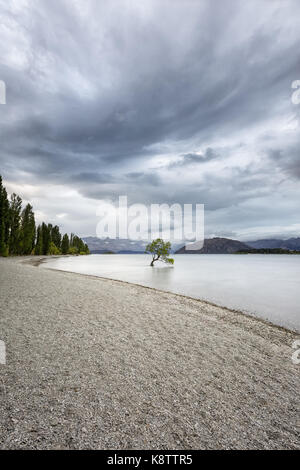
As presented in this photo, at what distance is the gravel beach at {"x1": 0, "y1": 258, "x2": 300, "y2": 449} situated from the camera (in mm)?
3389

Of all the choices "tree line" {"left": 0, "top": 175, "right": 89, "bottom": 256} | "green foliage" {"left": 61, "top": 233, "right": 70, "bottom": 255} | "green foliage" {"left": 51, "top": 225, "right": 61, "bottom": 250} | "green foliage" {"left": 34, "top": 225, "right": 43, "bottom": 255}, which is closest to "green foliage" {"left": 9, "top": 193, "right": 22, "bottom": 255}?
"tree line" {"left": 0, "top": 175, "right": 89, "bottom": 256}

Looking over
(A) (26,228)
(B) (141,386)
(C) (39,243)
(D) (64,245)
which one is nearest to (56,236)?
(D) (64,245)

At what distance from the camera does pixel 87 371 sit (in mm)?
5031

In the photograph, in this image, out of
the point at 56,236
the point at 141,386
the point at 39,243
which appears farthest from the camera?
the point at 56,236

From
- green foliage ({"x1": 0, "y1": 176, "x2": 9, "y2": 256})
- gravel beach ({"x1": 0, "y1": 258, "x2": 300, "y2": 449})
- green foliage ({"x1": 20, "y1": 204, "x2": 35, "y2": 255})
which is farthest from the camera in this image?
green foliage ({"x1": 20, "y1": 204, "x2": 35, "y2": 255})

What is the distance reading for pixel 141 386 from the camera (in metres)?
4.64

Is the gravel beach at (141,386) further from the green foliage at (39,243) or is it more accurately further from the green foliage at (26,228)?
the green foliage at (39,243)

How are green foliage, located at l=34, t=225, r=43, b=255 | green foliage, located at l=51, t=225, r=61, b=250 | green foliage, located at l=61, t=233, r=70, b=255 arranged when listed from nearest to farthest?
green foliage, located at l=34, t=225, r=43, b=255
green foliage, located at l=51, t=225, r=61, b=250
green foliage, located at l=61, t=233, r=70, b=255

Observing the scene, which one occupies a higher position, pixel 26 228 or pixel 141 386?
pixel 26 228

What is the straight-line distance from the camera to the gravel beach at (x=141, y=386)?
339cm

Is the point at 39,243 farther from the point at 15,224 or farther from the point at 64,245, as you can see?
the point at 64,245

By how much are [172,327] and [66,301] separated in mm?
5946

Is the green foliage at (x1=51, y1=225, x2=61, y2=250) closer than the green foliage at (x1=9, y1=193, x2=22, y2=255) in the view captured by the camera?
No

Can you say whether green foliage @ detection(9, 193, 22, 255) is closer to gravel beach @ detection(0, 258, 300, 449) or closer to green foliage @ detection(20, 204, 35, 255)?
green foliage @ detection(20, 204, 35, 255)
